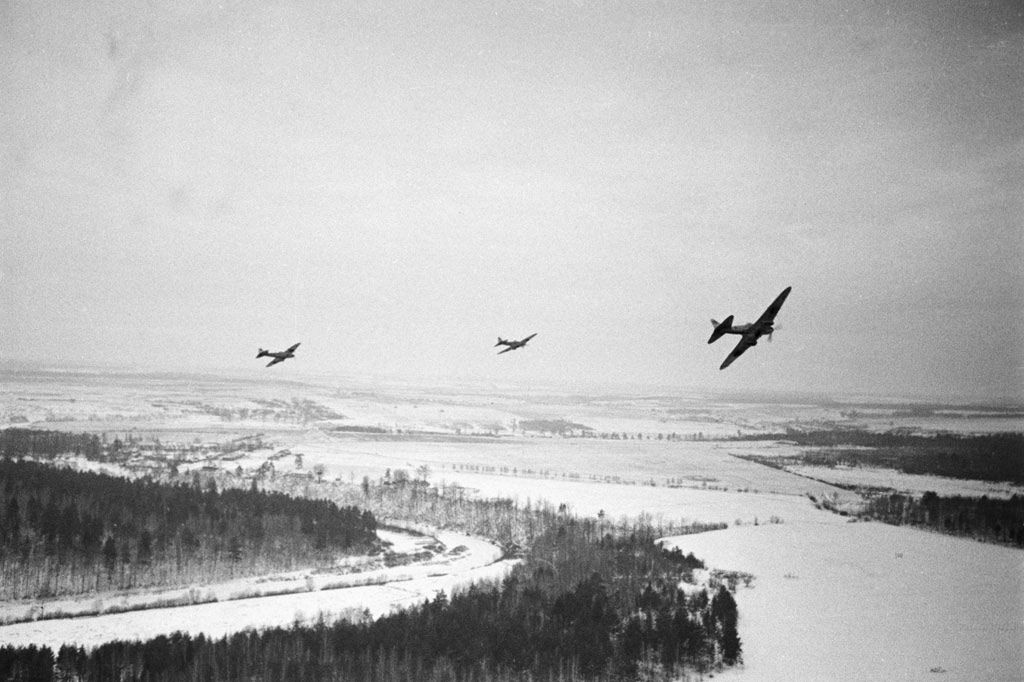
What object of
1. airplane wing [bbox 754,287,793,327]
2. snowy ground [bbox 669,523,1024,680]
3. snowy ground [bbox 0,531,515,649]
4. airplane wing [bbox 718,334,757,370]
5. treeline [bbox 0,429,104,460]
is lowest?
snowy ground [bbox 0,531,515,649]

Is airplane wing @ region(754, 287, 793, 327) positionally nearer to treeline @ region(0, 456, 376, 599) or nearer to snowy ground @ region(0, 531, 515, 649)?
snowy ground @ region(0, 531, 515, 649)

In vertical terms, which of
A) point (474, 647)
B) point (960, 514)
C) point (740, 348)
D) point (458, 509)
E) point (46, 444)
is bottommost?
point (458, 509)

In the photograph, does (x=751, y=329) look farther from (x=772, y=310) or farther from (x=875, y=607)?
(x=875, y=607)

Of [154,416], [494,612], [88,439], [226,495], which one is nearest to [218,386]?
[154,416]

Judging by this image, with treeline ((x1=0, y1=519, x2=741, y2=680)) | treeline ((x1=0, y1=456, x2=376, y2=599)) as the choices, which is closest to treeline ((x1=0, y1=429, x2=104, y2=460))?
treeline ((x1=0, y1=456, x2=376, y2=599))

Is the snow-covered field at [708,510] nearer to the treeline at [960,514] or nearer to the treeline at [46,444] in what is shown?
the treeline at [960,514]

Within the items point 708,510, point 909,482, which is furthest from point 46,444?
point 909,482

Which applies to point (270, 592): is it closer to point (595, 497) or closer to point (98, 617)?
point (98, 617)
